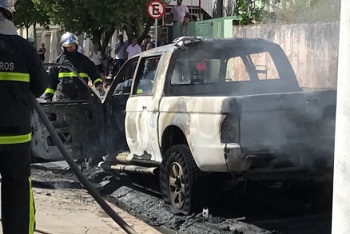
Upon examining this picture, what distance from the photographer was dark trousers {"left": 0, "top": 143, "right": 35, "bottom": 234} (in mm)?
4340

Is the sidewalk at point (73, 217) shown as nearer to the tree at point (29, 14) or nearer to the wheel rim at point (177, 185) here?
the wheel rim at point (177, 185)

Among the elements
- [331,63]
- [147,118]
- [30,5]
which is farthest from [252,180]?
[30,5]

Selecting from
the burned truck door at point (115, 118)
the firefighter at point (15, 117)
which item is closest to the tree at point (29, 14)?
the burned truck door at point (115, 118)

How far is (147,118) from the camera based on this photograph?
7.34 metres

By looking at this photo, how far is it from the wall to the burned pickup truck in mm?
3072

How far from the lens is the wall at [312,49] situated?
12.0 m

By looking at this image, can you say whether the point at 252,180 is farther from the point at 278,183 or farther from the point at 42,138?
the point at 42,138

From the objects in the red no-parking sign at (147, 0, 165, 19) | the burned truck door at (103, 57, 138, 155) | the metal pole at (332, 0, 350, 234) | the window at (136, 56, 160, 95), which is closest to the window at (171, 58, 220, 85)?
the window at (136, 56, 160, 95)

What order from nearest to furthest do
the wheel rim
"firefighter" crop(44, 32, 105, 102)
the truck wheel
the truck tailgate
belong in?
the truck tailgate, the truck wheel, the wheel rim, "firefighter" crop(44, 32, 105, 102)

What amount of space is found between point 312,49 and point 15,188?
361 inches

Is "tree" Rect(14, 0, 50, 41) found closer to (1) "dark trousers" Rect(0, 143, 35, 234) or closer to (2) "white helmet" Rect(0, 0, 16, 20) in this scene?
(2) "white helmet" Rect(0, 0, 16, 20)

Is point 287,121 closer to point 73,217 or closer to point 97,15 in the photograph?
point 73,217

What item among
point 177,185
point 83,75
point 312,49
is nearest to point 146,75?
point 177,185

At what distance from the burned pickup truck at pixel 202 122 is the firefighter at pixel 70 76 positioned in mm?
732
